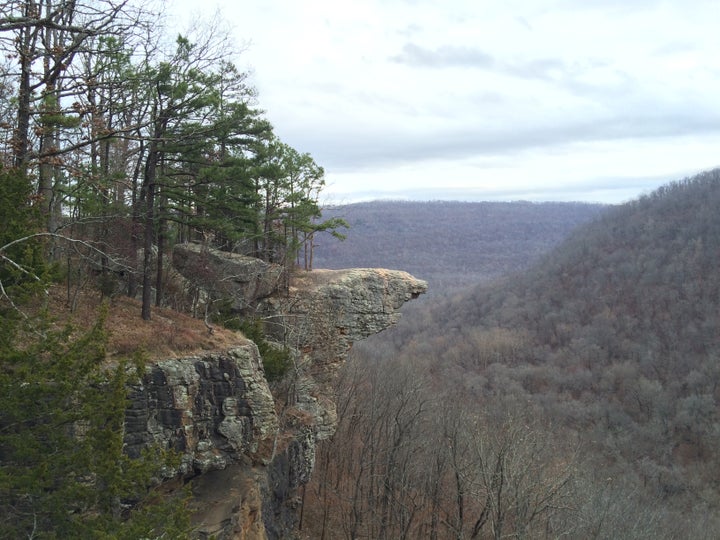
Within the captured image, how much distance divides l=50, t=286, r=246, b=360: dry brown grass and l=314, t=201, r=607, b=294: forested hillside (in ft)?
237

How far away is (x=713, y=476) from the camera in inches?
1652

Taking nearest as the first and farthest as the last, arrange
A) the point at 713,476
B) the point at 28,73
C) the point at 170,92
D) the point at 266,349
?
1. the point at 28,73
2. the point at 170,92
3. the point at 266,349
4. the point at 713,476

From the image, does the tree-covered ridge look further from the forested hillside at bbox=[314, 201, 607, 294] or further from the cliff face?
the forested hillside at bbox=[314, 201, 607, 294]

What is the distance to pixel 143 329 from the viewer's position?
12.7 m

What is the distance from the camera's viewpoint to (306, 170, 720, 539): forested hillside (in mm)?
22281

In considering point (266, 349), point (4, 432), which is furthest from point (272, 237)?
point (4, 432)

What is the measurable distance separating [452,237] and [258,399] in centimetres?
13123

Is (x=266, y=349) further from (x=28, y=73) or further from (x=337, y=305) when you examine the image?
(x=28, y=73)

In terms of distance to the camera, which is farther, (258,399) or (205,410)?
(258,399)

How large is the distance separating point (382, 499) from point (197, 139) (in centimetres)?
1685

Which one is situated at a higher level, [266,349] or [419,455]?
[266,349]

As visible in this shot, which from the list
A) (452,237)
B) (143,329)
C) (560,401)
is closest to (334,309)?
(143,329)

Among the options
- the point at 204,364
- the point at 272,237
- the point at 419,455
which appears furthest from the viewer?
the point at 419,455

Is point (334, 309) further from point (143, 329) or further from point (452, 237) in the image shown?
point (452, 237)
